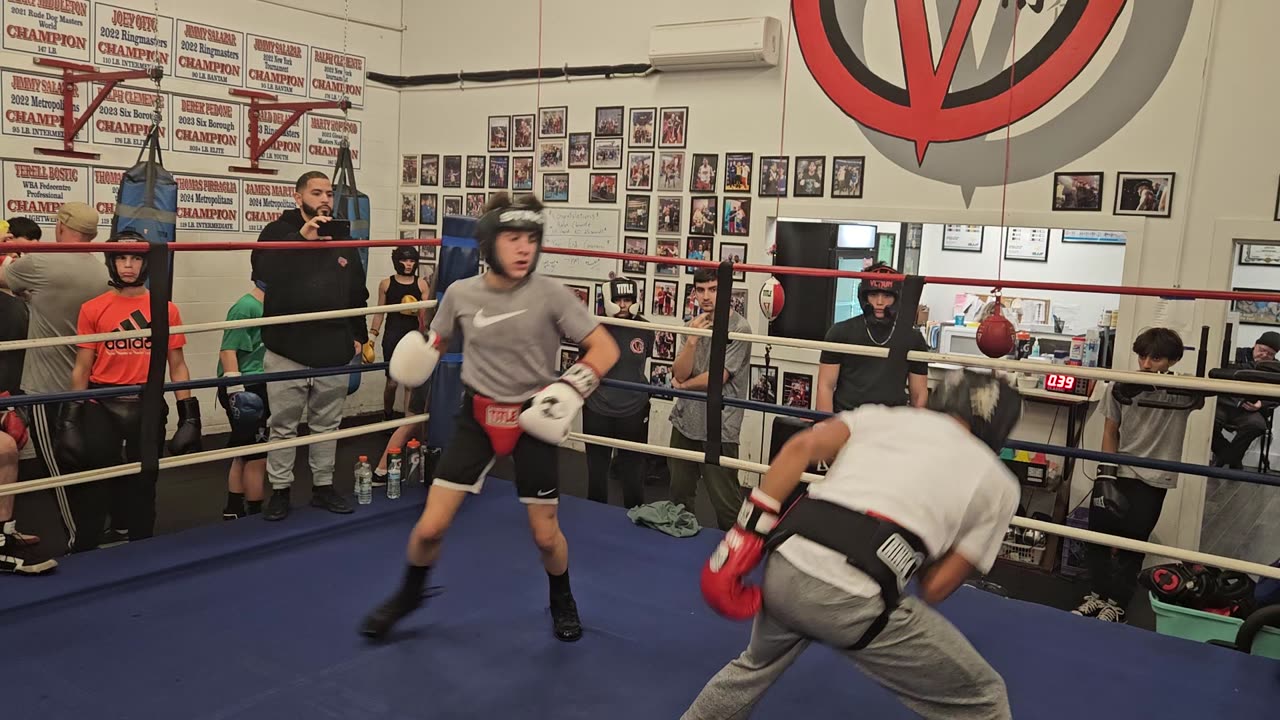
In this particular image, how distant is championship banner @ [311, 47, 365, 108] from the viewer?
22.0ft

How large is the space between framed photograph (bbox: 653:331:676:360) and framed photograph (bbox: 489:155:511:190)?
5.07 ft

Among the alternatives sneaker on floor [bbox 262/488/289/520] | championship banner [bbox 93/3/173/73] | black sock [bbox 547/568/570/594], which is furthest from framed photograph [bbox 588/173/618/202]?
black sock [bbox 547/568/570/594]

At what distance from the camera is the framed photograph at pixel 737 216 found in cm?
575

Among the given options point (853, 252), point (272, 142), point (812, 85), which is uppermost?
point (812, 85)

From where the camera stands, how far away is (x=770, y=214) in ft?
18.6

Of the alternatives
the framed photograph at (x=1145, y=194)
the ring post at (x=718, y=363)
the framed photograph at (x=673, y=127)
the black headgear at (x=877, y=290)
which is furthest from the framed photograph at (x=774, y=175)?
the ring post at (x=718, y=363)

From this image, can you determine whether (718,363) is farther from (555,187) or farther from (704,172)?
(555,187)

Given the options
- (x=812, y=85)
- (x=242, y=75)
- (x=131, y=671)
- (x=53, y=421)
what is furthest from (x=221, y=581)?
(x=242, y=75)

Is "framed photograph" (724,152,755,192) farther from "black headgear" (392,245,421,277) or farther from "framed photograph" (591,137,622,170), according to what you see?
"black headgear" (392,245,421,277)

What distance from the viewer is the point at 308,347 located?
11.7ft

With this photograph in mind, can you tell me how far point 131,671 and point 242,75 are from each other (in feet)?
16.0

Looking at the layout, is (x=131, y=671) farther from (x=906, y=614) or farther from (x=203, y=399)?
(x=203, y=399)

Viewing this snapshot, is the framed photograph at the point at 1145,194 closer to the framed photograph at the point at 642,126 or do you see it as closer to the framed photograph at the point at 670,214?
the framed photograph at the point at 670,214

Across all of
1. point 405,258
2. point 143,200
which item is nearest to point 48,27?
point 143,200
